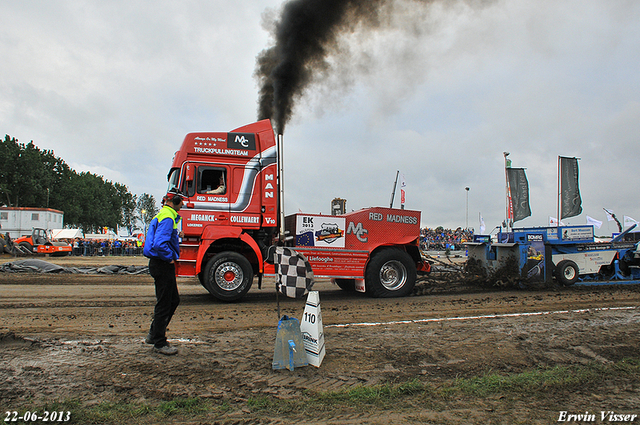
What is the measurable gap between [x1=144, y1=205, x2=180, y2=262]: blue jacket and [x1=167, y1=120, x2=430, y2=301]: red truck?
3595mm

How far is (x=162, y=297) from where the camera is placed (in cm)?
444

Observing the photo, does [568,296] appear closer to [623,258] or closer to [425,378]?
[623,258]

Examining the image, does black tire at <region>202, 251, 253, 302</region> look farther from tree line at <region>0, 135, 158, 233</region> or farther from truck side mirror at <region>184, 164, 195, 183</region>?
tree line at <region>0, 135, 158, 233</region>

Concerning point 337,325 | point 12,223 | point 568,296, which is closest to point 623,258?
point 568,296

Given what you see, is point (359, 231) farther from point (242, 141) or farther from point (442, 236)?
point (442, 236)

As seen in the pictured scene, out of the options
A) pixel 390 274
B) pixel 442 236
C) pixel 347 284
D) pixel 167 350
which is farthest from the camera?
pixel 442 236

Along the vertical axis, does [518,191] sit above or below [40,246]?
above

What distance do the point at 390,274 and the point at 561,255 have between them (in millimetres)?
5299

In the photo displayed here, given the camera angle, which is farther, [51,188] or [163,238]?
[51,188]

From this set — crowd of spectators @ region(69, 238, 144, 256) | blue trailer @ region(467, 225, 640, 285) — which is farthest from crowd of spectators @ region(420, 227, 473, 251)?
blue trailer @ region(467, 225, 640, 285)

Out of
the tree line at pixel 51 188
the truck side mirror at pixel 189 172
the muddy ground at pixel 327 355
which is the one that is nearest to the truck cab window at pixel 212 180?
the truck side mirror at pixel 189 172

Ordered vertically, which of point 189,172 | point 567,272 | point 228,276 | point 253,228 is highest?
point 189,172

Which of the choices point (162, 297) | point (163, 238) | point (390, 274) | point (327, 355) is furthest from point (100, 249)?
point (327, 355)

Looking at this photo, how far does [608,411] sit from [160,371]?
396 centimetres
